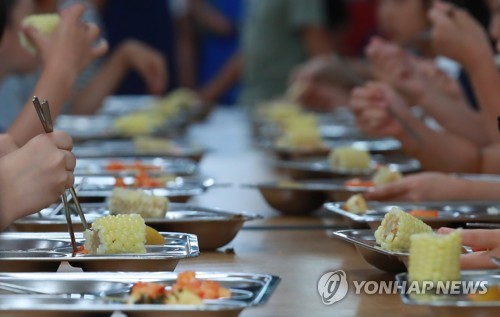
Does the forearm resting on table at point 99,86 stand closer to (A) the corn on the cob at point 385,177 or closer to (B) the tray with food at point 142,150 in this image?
(B) the tray with food at point 142,150

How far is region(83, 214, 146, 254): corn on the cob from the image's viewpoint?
1241mm

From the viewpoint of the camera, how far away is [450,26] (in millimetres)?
2289

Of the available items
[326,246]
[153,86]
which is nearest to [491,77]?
[326,246]

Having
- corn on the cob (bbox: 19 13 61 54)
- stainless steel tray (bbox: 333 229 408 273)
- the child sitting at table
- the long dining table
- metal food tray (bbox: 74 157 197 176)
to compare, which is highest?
corn on the cob (bbox: 19 13 61 54)

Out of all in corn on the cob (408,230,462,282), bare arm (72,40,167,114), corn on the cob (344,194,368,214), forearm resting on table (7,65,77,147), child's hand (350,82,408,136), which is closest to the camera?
corn on the cob (408,230,462,282)

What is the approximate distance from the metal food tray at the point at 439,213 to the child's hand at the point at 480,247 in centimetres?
24

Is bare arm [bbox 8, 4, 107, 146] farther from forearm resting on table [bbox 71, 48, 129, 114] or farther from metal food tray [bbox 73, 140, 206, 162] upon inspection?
forearm resting on table [bbox 71, 48, 129, 114]

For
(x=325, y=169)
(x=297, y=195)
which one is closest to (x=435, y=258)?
(x=297, y=195)

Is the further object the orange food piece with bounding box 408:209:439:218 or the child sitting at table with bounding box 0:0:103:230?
the orange food piece with bounding box 408:209:439:218

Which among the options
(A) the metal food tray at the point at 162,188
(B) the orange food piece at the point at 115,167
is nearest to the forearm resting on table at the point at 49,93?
(A) the metal food tray at the point at 162,188

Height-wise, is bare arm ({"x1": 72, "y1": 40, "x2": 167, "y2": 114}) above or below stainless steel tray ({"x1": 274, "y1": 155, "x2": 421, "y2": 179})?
above

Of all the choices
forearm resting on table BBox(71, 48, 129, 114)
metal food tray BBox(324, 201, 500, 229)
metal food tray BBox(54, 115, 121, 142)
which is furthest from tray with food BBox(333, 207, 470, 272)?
forearm resting on table BBox(71, 48, 129, 114)

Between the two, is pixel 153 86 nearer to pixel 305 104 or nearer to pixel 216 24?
pixel 305 104

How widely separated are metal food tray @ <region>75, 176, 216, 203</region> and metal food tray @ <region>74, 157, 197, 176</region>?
0.45ft
